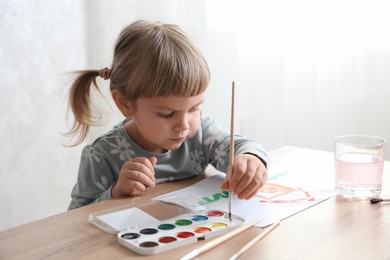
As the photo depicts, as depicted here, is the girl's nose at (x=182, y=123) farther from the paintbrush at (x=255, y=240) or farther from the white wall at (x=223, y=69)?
the white wall at (x=223, y=69)

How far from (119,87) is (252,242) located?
491 mm

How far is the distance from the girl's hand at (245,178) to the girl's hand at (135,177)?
0.44 feet

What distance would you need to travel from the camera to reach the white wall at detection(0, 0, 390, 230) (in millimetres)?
1951

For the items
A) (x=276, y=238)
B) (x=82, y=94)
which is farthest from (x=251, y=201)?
(x=82, y=94)

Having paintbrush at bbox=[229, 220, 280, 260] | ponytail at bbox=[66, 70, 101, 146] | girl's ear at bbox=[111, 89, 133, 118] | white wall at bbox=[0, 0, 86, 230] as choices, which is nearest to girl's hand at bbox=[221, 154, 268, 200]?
paintbrush at bbox=[229, 220, 280, 260]

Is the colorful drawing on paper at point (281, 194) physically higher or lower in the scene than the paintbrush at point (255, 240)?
higher

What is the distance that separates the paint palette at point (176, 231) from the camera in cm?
77

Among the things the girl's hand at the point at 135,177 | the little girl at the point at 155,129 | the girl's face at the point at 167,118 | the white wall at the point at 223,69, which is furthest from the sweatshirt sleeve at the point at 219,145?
the white wall at the point at 223,69

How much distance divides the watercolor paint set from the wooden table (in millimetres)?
12

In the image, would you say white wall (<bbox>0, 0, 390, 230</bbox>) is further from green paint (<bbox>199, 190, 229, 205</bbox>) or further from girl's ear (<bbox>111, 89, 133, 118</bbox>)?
green paint (<bbox>199, 190, 229, 205</bbox>)

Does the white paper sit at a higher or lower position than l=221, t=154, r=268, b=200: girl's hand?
lower

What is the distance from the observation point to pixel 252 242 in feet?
2.58

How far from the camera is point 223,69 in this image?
88.0 inches

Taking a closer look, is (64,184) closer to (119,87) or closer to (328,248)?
(119,87)
